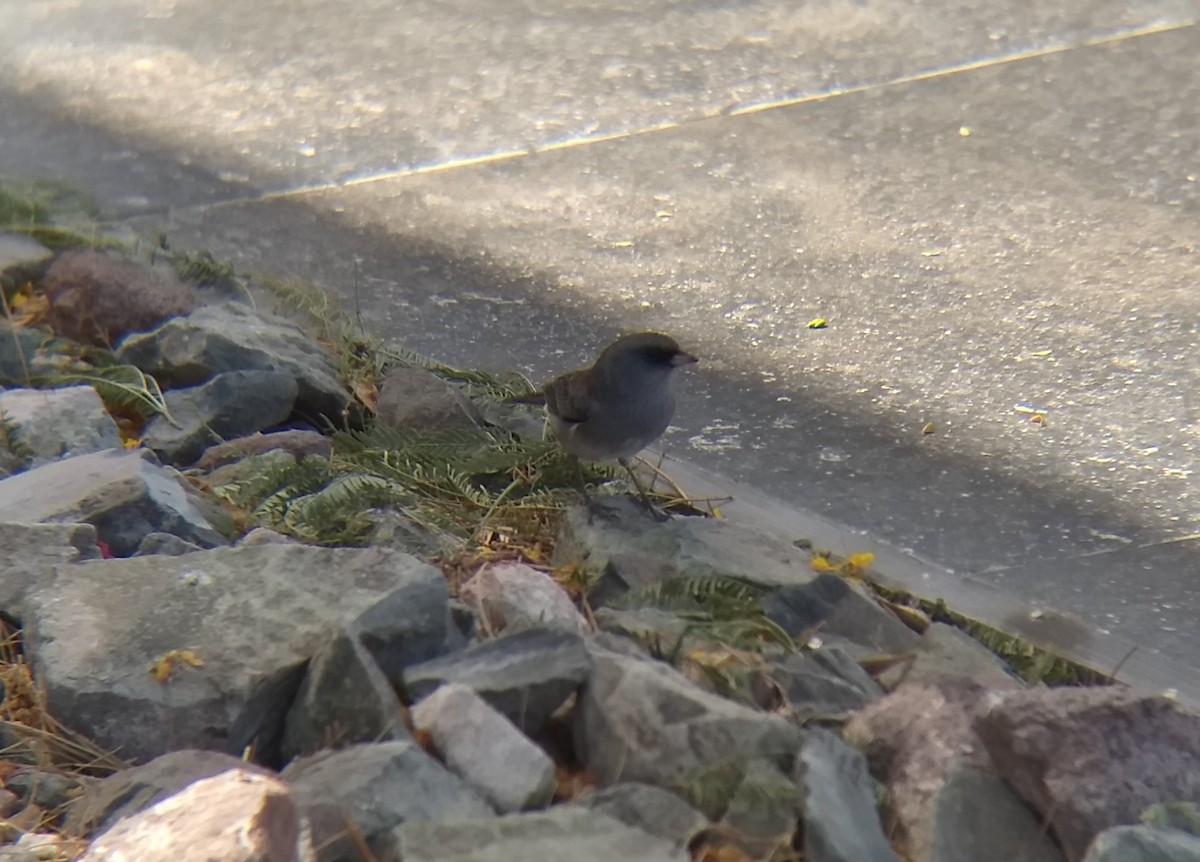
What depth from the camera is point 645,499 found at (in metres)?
3.48

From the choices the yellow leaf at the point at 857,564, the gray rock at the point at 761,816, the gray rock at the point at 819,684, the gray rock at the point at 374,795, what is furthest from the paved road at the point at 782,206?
the gray rock at the point at 374,795

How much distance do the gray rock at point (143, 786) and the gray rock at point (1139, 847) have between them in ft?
3.80

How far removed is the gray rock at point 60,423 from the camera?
3.52 m

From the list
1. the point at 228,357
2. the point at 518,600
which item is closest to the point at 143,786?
the point at 518,600

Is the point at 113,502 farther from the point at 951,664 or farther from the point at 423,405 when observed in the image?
the point at 951,664

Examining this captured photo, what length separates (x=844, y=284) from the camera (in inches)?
192

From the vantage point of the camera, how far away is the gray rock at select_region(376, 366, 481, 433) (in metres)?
3.85

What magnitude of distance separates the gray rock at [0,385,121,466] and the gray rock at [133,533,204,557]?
62cm

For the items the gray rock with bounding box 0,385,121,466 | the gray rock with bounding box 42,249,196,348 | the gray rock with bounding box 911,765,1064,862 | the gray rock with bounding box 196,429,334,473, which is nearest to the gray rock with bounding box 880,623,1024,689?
the gray rock with bounding box 911,765,1064,862

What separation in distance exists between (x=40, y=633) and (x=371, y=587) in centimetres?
54

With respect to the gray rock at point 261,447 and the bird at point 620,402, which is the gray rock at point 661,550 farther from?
the gray rock at point 261,447

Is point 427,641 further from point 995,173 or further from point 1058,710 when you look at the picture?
point 995,173

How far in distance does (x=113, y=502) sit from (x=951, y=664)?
1626 mm

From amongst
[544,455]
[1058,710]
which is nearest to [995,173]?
[544,455]
